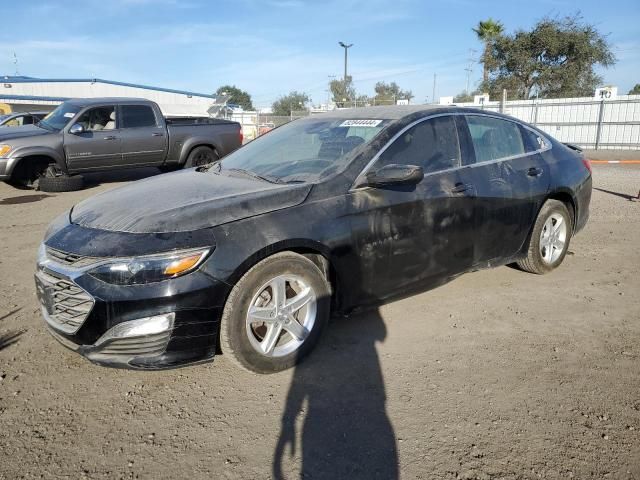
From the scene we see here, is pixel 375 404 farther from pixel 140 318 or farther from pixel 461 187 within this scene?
pixel 461 187

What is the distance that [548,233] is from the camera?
473cm

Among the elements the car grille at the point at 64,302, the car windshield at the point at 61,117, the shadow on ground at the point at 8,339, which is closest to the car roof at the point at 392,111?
the car grille at the point at 64,302

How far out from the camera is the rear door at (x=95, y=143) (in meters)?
9.64

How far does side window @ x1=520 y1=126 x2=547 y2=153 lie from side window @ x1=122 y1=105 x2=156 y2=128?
8.17m

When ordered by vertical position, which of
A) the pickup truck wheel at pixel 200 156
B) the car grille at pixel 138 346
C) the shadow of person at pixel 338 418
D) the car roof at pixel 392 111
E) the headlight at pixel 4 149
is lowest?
the shadow of person at pixel 338 418

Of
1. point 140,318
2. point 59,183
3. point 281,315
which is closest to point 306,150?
point 281,315

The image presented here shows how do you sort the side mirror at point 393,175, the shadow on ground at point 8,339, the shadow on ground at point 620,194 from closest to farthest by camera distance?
1. the side mirror at point 393,175
2. the shadow on ground at point 8,339
3. the shadow on ground at point 620,194

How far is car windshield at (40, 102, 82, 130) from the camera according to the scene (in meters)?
9.82

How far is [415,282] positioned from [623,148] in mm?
20957

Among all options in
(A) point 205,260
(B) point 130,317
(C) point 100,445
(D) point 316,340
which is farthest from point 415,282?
(C) point 100,445

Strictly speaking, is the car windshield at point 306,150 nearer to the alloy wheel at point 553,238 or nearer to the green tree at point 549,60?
the alloy wheel at point 553,238

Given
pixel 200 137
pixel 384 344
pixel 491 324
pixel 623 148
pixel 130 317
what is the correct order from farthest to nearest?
pixel 623 148 < pixel 200 137 < pixel 491 324 < pixel 384 344 < pixel 130 317

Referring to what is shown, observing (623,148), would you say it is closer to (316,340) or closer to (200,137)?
(200,137)

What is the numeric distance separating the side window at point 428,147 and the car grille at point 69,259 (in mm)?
1922
